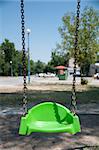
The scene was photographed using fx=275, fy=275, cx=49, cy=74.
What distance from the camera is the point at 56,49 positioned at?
24.1 metres

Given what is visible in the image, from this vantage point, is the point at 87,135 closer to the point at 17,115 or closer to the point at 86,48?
the point at 17,115

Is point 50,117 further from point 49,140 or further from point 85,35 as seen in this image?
point 85,35

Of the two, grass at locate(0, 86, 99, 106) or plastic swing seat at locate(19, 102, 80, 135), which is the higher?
plastic swing seat at locate(19, 102, 80, 135)

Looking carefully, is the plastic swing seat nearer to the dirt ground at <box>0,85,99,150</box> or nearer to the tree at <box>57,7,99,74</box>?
the dirt ground at <box>0,85,99,150</box>

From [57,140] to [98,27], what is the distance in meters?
18.6

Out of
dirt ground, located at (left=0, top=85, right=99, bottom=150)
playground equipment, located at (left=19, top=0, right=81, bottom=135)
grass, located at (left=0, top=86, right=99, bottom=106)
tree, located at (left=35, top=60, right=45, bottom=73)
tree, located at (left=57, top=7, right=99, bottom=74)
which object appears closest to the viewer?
playground equipment, located at (left=19, top=0, right=81, bottom=135)

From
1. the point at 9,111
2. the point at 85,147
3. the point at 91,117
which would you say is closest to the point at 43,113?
the point at 85,147

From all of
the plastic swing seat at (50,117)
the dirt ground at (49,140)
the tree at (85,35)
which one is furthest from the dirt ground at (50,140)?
the tree at (85,35)

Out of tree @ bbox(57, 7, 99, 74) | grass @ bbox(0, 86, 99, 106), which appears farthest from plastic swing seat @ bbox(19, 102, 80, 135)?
tree @ bbox(57, 7, 99, 74)

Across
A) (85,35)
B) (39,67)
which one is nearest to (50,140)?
(85,35)

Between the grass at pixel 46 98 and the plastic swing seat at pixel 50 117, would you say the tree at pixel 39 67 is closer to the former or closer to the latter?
the grass at pixel 46 98

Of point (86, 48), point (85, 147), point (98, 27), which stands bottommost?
point (85, 147)

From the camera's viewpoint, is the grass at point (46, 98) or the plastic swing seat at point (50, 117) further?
the grass at point (46, 98)

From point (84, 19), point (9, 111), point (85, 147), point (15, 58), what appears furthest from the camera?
point (15, 58)
